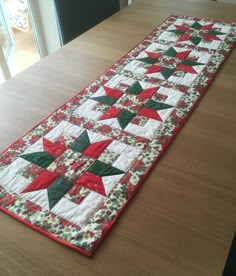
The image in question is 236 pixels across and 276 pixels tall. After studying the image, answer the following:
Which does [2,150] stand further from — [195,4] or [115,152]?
[195,4]

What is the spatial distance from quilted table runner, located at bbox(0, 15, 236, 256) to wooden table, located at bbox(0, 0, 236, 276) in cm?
3

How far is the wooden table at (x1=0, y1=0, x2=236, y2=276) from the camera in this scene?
0.61 metres

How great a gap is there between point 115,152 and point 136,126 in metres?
0.14

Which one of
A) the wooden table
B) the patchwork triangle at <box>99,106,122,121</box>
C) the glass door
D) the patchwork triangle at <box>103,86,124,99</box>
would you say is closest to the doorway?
the glass door

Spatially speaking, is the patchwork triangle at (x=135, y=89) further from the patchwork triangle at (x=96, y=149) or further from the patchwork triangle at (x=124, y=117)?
the patchwork triangle at (x=96, y=149)

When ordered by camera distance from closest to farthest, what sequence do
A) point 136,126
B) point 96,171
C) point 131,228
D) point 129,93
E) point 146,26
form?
point 131,228 → point 96,171 → point 136,126 → point 129,93 → point 146,26

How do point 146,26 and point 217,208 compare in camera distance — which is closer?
point 217,208

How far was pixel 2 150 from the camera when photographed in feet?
2.93

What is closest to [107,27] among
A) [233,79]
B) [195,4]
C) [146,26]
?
[146,26]

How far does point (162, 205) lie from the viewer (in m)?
0.73

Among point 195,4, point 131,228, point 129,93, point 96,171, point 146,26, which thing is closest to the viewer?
point 131,228

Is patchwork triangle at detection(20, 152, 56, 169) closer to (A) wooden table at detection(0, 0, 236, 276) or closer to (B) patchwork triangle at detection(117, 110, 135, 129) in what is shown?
(A) wooden table at detection(0, 0, 236, 276)

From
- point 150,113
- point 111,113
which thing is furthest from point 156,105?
point 111,113

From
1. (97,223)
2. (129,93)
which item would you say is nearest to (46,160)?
(97,223)
